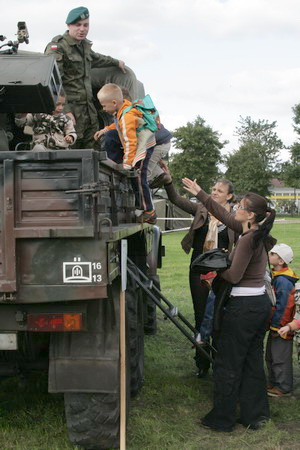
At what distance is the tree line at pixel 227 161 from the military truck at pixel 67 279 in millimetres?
58346

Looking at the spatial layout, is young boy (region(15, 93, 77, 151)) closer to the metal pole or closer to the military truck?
the military truck

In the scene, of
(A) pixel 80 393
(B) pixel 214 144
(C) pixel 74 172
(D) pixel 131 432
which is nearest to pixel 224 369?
(D) pixel 131 432

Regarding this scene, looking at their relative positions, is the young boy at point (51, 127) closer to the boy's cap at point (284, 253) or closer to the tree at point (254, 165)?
the boy's cap at point (284, 253)

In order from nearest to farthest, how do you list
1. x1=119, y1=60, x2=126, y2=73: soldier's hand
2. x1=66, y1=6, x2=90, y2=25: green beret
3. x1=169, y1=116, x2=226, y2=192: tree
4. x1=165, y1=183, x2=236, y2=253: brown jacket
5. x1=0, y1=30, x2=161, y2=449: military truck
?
1. x1=0, y1=30, x2=161, y2=449: military truck
2. x1=165, y1=183, x2=236, y2=253: brown jacket
3. x1=66, y1=6, x2=90, y2=25: green beret
4. x1=119, y1=60, x2=126, y2=73: soldier's hand
5. x1=169, y1=116, x2=226, y2=192: tree

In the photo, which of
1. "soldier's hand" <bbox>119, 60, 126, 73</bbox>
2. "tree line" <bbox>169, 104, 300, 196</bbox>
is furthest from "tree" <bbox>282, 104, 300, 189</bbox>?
"soldier's hand" <bbox>119, 60, 126, 73</bbox>

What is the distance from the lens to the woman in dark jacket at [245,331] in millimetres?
4723

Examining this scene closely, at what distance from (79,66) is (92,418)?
4036 mm

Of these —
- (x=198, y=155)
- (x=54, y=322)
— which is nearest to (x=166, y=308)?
(x=54, y=322)

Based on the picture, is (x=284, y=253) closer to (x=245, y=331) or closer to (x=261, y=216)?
(x=261, y=216)

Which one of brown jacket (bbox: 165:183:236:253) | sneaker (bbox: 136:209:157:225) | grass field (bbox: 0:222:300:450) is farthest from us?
brown jacket (bbox: 165:183:236:253)

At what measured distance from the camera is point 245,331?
15.6 feet

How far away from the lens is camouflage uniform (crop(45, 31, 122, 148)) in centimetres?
669

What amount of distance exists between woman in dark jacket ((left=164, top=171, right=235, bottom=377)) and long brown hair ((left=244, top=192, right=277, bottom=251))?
1.18m

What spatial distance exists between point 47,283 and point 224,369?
1786 millimetres
